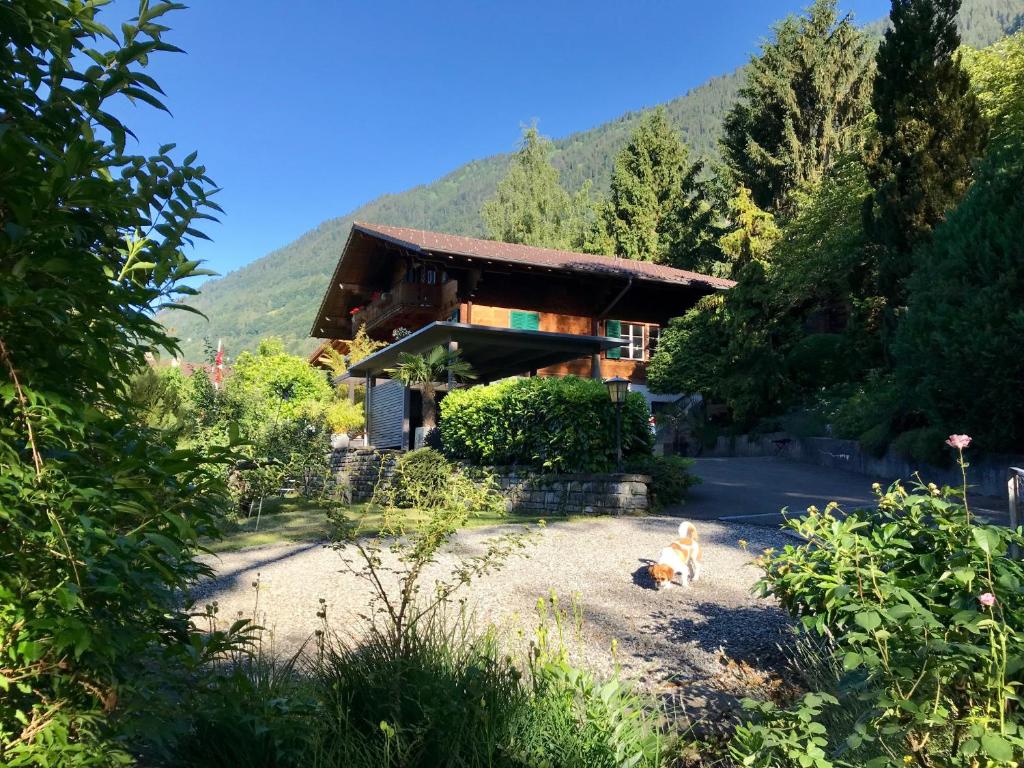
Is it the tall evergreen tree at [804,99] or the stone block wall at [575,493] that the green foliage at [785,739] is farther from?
the tall evergreen tree at [804,99]

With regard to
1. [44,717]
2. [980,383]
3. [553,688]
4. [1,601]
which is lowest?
[553,688]

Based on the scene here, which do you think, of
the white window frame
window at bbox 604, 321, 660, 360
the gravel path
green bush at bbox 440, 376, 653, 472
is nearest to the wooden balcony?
window at bbox 604, 321, 660, 360

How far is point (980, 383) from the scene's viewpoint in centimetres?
1062

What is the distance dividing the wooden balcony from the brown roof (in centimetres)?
158

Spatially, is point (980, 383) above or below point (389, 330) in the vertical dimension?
below

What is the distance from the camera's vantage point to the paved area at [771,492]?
34.0 ft

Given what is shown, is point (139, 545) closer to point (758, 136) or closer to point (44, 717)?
point (44, 717)

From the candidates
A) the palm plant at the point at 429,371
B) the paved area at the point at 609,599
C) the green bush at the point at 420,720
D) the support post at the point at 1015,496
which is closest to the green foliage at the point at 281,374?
the palm plant at the point at 429,371

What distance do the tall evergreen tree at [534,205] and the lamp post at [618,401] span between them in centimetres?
3141

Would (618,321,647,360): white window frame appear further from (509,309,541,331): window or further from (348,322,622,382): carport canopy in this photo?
(348,322,622,382): carport canopy

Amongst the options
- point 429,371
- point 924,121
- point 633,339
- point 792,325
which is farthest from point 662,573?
point 633,339

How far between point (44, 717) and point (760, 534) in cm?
827

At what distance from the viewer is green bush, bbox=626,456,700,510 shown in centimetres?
1120

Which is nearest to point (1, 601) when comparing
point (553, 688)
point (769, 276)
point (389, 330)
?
point (553, 688)
